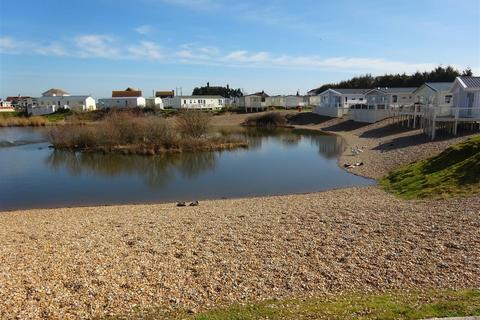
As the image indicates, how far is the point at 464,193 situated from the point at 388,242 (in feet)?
18.8

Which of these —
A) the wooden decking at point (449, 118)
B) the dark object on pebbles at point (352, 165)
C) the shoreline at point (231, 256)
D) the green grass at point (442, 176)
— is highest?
the wooden decking at point (449, 118)

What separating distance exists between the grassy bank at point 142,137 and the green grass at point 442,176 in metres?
20.3

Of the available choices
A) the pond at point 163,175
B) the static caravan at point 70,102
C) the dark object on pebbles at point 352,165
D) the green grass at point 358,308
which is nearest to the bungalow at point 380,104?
the pond at point 163,175

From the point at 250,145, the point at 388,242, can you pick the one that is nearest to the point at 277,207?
the point at 388,242

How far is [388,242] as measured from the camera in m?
9.02

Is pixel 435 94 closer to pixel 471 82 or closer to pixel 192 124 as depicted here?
pixel 471 82

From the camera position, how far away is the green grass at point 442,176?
45.6 feet

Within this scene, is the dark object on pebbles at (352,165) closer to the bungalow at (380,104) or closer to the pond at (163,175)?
the pond at (163,175)

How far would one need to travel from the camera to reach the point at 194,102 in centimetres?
8681

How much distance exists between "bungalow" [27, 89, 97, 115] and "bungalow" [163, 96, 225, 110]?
55.9 feet

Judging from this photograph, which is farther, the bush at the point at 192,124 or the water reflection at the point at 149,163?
the bush at the point at 192,124

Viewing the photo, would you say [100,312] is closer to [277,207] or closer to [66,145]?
[277,207]

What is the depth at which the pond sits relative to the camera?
65.1 ft

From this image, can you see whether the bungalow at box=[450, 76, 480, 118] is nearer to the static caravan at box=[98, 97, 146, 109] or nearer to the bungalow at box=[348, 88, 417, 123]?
the bungalow at box=[348, 88, 417, 123]
